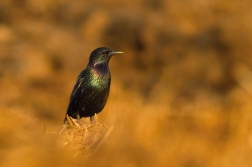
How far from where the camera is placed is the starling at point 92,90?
567 centimetres

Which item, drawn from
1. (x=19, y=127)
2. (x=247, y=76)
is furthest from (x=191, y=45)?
(x=19, y=127)

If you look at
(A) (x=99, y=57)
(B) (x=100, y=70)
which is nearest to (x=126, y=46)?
(A) (x=99, y=57)

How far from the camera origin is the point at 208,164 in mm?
2123

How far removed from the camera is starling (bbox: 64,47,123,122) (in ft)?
18.6

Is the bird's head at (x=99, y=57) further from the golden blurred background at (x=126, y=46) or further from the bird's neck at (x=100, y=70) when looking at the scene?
the golden blurred background at (x=126, y=46)

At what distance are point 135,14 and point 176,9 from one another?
2.93 feet

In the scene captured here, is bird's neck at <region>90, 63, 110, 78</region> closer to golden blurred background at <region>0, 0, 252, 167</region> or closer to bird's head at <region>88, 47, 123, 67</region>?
bird's head at <region>88, 47, 123, 67</region>

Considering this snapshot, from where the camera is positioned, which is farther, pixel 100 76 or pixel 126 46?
pixel 126 46

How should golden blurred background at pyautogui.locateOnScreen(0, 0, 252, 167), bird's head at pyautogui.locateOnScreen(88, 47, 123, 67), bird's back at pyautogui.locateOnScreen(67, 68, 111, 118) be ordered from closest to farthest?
bird's back at pyautogui.locateOnScreen(67, 68, 111, 118)
bird's head at pyautogui.locateOnScreen(88, 47, 123, 67)
golden blurred background at pyautogui.locateOnScreen(0, 0, 252, 167)

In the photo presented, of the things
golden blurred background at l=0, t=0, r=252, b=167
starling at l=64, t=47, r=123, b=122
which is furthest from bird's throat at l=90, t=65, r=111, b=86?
golden blurred background at l=0, t=0, r=252, b=167

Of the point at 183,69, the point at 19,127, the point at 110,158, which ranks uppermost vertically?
the point at 183,69

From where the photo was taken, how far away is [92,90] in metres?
5.71

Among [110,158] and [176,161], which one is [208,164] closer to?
[176,161]

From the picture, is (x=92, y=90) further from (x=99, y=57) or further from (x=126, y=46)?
(x=126, y=46)
